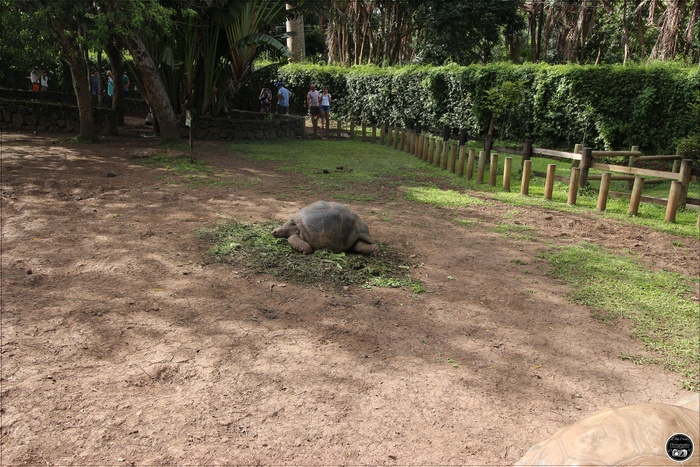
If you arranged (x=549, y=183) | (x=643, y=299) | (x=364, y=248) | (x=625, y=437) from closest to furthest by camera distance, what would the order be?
(x=625, y=437)
(x=643, y=299)
(x=364, y=248)
(x=549, y=183)

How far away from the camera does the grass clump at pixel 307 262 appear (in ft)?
18.6

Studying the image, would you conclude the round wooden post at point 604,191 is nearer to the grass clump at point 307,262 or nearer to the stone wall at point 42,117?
the grass clump at point 307,262

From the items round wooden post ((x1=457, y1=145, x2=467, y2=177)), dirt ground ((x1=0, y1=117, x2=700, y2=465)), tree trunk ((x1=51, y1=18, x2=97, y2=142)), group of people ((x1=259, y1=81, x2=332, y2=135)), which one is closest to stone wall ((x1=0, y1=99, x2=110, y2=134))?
tree trunk ((x1=51, y1=18, x2=97, y2=142))

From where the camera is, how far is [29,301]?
4.73 metres

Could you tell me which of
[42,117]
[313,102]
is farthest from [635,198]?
[42,117]

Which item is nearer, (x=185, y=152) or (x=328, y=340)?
(x=328, y=340)

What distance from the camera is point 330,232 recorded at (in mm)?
6133

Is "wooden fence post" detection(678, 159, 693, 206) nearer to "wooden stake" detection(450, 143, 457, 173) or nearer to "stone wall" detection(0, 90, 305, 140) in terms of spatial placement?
"wooden stake" detection(450, 143, 457, 173)

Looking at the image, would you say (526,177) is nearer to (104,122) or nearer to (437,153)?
(437,153)

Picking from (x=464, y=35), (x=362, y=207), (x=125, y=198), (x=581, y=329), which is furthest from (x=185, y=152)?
(x=464, y=35)

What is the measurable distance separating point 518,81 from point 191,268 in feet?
43.9

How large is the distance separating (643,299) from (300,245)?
3.55 metres

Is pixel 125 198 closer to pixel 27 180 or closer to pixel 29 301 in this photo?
pixel 27 180

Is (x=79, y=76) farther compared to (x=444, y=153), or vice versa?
(x=444, y=153)
